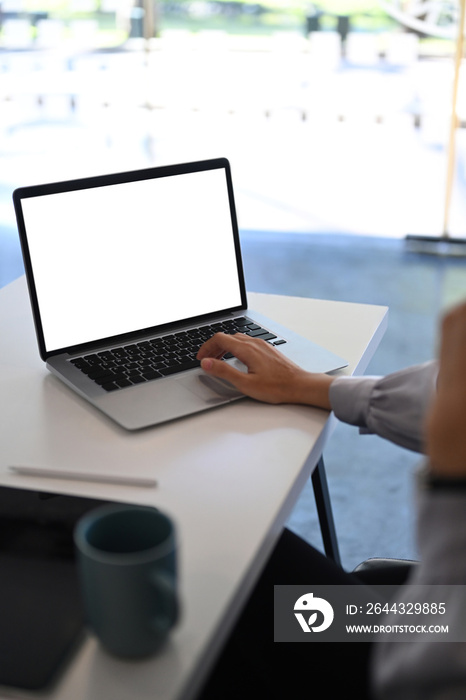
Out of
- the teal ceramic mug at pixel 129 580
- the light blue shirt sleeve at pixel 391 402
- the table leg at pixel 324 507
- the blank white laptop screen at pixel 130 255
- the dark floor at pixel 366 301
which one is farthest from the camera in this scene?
the dark floor at pixel 366 301

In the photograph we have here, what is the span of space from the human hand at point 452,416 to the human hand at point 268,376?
357 mm

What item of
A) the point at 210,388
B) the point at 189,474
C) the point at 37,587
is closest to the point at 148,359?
the point at 210,388

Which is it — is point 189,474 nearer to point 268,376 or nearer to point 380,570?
point 268,376

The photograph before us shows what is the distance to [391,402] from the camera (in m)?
0.89

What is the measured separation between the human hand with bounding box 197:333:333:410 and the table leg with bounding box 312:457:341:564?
16.0 inches

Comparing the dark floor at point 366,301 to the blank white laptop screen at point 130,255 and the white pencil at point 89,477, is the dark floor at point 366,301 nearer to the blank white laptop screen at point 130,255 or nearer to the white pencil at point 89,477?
the blank white laptop screen at point 130,255

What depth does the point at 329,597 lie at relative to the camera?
3.01ft

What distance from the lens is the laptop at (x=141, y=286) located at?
96 cm

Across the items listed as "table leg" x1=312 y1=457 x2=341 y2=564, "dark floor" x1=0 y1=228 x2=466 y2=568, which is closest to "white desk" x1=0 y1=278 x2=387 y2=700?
"table leg" x1=312 y1=457 x2=341 y2=564

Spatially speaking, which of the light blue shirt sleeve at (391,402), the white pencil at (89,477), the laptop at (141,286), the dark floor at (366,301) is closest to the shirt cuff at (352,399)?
the light blue shirt sleeve at (391,402)

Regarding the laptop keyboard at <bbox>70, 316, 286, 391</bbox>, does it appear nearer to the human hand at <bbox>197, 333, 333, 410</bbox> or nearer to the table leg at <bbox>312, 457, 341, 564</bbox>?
the human hand at <bbox>197, 333, 333, 410</bbox>

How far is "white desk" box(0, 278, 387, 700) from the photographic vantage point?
558 mm

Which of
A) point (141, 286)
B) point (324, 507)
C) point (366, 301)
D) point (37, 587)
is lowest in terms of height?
point (366, 301)

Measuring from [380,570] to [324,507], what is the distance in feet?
1.16
